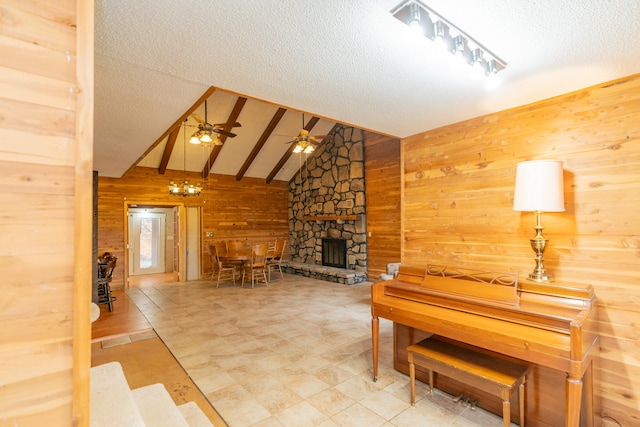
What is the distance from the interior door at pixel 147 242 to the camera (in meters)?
9.31

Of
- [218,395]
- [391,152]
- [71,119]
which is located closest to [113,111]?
[71,119]

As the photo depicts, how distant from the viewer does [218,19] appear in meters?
1.52

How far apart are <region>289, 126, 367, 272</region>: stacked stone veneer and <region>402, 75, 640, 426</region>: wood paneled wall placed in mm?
4566

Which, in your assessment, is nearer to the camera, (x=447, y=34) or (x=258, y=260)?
(x=447, y=34)

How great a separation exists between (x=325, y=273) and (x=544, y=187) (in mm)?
5985

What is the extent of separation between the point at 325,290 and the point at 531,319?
194 inches

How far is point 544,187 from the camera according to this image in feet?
6.97

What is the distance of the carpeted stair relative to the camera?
1.56 meters

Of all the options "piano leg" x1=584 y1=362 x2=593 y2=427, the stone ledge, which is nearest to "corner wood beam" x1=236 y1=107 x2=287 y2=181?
the stone ledge

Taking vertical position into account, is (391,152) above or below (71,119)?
above

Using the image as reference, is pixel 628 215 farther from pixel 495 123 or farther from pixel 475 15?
pixel 475 15

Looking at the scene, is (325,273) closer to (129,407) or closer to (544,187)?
(544,187)

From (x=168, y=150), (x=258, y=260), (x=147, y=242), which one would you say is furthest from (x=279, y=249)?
(x=147, y=242)

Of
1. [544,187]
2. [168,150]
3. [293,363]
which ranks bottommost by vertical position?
[293,363]
